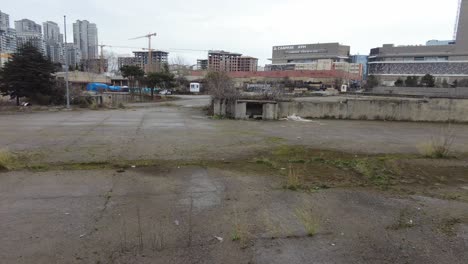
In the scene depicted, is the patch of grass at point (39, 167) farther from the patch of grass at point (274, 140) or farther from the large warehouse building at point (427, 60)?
the large warehouse building at point (427, 60)

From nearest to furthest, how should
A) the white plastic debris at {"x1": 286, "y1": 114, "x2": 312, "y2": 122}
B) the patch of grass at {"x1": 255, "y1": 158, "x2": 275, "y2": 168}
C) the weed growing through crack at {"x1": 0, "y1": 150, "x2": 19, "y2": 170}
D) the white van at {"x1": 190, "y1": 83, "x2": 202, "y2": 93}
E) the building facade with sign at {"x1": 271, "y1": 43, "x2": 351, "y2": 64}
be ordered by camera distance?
the weed growing through crack at {"x1": 0, "y1": 150, "x2": 19, "y2": 170} < the patch of grass at {"x1": 255, "y1": 158, "x2": 275, "y2": 168} < the white plastic debris at {"x1": 286, "y1": 114, "x2": 312, "y2": 122} < the white van at {"x1": 190, "y1": 83, "x2": 202, "y2": 93} < the building facade with sign at {"x1": 271, "y1": 43, "x2": 351, "y2": 64}

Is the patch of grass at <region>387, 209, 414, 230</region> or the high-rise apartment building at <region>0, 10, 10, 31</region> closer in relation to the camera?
the patch of grass at <region>387, 209, 414, 230</region>

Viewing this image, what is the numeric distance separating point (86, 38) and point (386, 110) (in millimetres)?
105037

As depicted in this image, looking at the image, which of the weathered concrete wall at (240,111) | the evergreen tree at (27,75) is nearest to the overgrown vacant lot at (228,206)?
the weathered concrete wall at (240,111)

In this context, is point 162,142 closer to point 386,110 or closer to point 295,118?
point 295,118

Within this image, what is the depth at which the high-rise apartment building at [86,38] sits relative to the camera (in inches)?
3905

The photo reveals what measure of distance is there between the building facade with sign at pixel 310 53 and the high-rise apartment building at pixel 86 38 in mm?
88542

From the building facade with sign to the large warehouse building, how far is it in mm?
21377

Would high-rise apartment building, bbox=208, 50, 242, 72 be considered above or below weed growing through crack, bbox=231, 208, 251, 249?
above

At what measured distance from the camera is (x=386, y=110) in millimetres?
20359

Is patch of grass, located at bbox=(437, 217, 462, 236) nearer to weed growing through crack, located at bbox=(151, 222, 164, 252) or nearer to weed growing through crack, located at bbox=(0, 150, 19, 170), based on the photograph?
weed growing through crack, located at bbox=(151, 222, 164, 252)

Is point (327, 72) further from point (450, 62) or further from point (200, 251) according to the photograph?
point (200, 251)

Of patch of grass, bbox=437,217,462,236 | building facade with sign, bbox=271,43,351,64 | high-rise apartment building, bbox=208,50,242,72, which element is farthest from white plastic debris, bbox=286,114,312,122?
building facade with sign, bbox=271,43,351,64

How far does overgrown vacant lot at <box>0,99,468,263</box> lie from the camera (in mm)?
3627
